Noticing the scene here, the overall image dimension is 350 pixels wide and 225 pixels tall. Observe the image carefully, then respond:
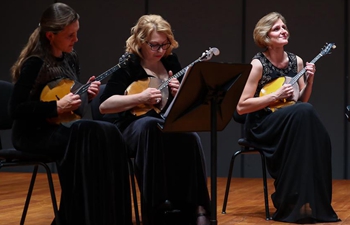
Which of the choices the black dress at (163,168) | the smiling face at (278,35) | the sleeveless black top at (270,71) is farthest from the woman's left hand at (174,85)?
the smiling face at (278,35)

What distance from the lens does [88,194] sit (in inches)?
112

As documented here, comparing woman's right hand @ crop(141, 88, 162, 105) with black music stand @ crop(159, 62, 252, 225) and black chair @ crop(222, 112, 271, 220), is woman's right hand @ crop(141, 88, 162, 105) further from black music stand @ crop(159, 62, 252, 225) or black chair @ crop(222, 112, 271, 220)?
black chair @ crop(222, 112, 271, 220)

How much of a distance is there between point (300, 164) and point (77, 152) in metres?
1.32

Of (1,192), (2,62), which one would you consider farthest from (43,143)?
(2,62)

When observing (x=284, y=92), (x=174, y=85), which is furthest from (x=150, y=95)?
→ (x=284, y=92)

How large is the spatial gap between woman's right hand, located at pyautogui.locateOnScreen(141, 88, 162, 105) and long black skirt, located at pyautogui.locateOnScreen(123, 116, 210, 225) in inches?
3.6

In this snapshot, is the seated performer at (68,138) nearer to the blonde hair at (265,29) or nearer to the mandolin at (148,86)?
the mandolin at (148,86)

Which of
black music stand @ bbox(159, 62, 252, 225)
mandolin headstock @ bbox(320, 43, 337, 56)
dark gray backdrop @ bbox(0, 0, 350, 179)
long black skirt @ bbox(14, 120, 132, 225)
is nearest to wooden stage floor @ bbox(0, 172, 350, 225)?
dark gray backdrop @ bbox(0, 0, 350, 179)

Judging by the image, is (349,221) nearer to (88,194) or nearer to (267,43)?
(267,43)

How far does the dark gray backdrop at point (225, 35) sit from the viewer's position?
608 centimetres

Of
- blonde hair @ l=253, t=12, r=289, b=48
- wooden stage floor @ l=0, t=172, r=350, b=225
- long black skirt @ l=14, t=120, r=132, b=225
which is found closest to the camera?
long black skirt @ l=14, t=120, r=132, b=225

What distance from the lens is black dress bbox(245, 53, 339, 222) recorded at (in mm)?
3465

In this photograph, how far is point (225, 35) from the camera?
20.9ft

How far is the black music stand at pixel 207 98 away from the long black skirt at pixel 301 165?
80 centimetres
